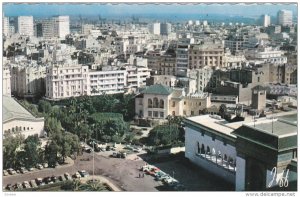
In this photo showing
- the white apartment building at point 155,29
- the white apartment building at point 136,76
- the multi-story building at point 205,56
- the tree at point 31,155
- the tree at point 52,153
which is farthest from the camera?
the white apartment building at point 155,29

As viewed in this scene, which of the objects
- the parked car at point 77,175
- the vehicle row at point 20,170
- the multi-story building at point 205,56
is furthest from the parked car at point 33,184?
the multi-story building at point 205,56

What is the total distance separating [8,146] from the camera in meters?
5.69

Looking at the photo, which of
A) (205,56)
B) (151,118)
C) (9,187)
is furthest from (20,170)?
(205,56)

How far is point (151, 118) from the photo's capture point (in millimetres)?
8305

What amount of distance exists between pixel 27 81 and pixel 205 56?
14.6 feet

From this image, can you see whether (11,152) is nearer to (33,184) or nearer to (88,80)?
(33,184)

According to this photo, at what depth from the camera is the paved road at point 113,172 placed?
17.5ft

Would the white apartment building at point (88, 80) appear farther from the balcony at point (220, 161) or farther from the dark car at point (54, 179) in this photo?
the balcony at point (220, 161)

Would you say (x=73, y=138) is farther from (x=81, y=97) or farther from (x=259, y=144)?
(x=81, y=97)

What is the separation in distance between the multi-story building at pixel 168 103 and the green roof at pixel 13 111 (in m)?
2.00

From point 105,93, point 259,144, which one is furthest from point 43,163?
point 105,93

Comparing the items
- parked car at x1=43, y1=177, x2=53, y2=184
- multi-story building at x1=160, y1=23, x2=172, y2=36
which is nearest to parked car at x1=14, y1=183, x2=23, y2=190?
parked car at x1=43, y1=177, x2=53, y2=184

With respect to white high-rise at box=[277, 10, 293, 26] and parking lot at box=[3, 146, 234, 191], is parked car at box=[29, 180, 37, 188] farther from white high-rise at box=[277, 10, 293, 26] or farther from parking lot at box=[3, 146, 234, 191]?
white high-rise at box=[277, 10, 293, 26]

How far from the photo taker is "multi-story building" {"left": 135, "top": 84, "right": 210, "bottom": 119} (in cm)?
823
